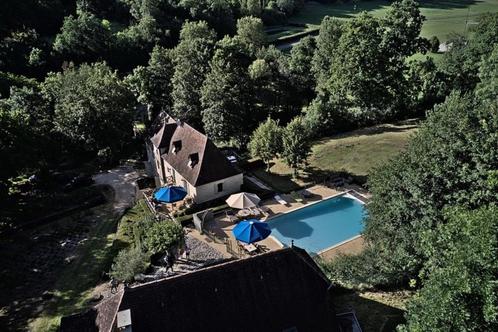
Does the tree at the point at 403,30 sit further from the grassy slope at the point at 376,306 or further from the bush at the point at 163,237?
the bush at the point at 163,237

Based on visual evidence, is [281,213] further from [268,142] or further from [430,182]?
[430,182]

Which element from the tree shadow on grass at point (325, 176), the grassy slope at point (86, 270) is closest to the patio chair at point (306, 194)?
the tree shadow on grass at point (325, 176)

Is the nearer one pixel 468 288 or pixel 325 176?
pixel 468 288

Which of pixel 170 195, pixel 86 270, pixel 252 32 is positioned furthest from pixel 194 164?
pixel 252 32

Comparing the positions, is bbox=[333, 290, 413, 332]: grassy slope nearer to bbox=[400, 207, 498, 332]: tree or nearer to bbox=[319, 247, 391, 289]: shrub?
bbox=[319, 247, 391, 289]: shrub

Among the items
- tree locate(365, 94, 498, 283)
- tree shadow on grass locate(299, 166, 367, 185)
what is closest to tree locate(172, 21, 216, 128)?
tree shadow on grass locate(299, 166, 367, 185)

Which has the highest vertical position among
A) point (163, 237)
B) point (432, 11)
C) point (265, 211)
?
point (432, 11)
